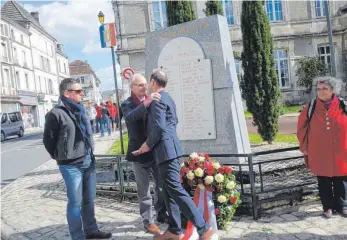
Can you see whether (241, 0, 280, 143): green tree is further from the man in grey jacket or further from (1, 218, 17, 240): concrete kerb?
(1, 218, 17, 240): concrete kerb

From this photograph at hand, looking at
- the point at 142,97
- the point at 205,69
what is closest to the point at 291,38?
the point at 205,69

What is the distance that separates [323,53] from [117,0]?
1706cm

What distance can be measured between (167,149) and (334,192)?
238 centimetres

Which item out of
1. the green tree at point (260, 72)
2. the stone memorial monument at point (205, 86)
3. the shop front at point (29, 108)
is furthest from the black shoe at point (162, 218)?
the shop front at point (29, 108)

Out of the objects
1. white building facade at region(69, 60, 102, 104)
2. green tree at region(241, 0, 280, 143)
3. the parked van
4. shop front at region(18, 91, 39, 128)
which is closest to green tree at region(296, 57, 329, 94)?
green tree at region(241, 0, 280, 143)

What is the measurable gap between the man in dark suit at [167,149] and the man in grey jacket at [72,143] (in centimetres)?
78

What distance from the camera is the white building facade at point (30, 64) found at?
139 feet

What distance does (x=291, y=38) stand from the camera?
27938 millimetres

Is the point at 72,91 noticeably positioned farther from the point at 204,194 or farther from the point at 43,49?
the point at 43,49

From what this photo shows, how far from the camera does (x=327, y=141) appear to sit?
432cm

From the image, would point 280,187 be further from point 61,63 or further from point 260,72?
point 61,63

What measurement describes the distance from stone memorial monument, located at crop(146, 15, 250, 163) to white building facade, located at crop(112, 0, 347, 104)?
21729 mm

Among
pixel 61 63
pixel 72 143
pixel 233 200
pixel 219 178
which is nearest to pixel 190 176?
pixel 219 178

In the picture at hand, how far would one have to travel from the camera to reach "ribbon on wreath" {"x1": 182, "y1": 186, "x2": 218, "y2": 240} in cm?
399
